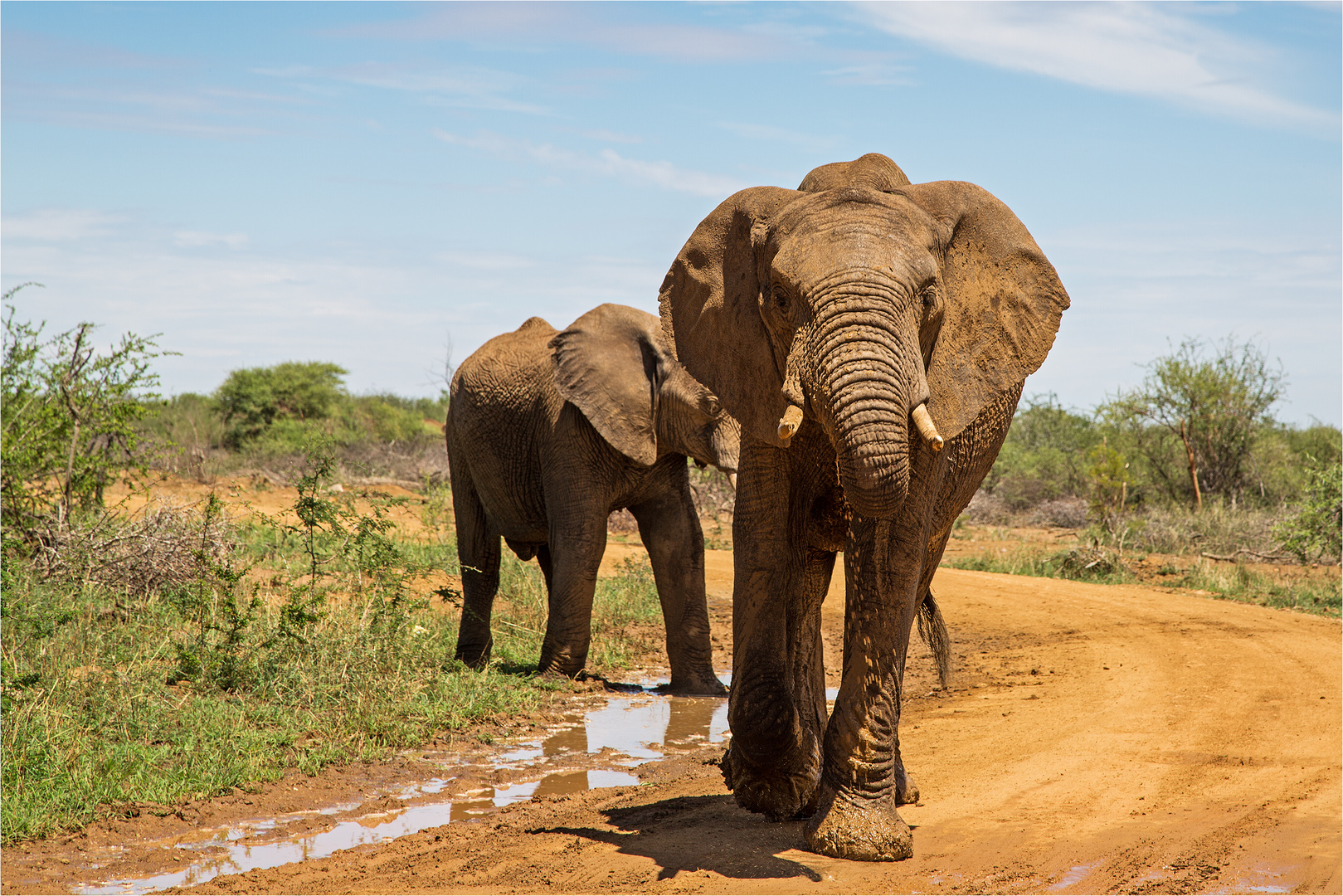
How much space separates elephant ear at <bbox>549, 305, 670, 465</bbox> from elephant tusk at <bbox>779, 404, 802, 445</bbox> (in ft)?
14.1

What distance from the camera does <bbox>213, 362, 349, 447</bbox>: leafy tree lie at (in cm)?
2795

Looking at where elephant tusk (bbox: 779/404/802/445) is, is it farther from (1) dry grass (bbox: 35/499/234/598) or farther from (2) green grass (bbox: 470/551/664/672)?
(1) dry grass (bbox: 35/499/234/598)

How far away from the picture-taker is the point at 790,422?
3.81 m

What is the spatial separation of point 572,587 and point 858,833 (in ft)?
13.9

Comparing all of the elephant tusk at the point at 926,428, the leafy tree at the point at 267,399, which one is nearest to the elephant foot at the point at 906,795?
the elephant tusk at the point at 926,428

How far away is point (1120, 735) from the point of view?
6.26 meters

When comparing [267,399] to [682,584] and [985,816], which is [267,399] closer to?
[682,584]

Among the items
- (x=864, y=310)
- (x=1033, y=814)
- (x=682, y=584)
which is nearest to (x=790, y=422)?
(x=864, y=310)

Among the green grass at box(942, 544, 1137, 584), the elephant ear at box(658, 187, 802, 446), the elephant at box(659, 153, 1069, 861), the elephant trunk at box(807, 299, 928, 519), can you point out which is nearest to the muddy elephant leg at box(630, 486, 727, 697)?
the elephant at box(659, 153, 1069, 861)

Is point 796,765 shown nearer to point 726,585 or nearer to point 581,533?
point 581,533

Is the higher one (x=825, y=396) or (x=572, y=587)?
(x=825, y=396)

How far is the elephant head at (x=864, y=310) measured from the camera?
369cm

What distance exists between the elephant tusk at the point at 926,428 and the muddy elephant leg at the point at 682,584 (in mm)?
4508

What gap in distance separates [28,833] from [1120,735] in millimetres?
5145
